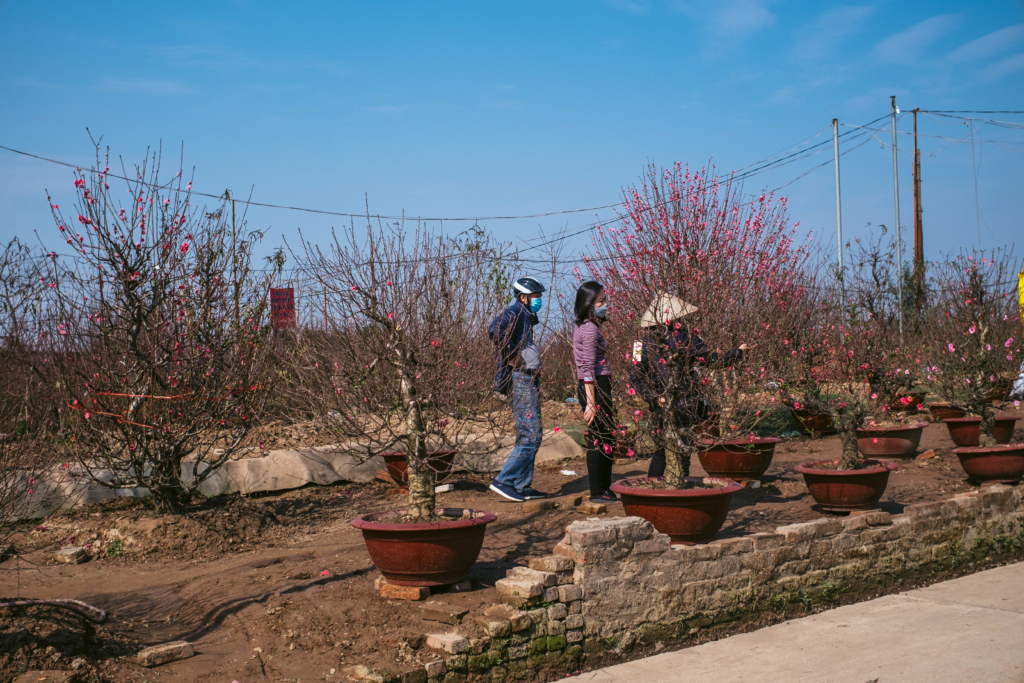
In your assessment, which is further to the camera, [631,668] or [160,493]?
[160,493]

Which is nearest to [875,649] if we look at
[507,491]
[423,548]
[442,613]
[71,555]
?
[442,613]

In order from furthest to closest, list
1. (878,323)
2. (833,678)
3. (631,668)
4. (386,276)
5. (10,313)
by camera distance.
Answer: (878,323) < (10,313) < (386,276) < (631,668) < (833,678)

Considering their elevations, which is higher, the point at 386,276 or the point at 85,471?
the point at 386,276

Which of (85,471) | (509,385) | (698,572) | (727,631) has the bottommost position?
(727,631)

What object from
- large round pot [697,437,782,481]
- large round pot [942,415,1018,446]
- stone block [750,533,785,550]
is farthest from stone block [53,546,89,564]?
large round pot [942,415,1018,446]

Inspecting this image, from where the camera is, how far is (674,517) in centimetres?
540

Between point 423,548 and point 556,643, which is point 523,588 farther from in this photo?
point 423,548

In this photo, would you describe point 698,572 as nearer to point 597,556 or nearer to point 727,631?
point 727,631

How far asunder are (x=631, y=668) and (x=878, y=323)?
908 centimetres

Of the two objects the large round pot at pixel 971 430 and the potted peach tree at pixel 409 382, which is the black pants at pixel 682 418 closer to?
the potted peach tree at pixel 409 382

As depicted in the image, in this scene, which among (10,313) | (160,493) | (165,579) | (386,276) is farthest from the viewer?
(10,313)

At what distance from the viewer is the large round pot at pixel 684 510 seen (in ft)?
17.6

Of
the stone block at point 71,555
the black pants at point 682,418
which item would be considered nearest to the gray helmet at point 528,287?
the black pants at point 682,418

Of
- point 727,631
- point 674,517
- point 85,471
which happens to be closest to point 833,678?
point 727,631
